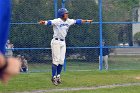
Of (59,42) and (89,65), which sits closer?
(59,42)

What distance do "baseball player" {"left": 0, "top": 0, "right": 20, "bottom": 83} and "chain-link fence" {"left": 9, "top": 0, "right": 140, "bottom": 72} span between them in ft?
47.7

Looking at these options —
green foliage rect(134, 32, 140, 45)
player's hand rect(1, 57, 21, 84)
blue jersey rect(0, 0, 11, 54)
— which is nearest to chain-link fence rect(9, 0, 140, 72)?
green foliage rect(134, 32, 140, 45)

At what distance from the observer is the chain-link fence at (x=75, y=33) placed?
17.0 metres

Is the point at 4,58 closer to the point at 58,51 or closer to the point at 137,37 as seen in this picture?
the point at 58,51

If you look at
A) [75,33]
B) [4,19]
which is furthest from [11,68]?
[75,33]

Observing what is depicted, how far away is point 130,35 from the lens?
706 inches

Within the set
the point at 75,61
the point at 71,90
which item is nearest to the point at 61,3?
the point at 75,61

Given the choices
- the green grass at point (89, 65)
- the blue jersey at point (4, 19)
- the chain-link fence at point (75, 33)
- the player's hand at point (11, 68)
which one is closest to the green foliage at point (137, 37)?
the chain-link fence at point (75, 33)

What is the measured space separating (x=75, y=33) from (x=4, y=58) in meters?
15.7

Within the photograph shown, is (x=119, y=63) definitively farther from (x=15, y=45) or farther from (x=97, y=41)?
(x=15, y=45)

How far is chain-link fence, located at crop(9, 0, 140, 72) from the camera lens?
17016 millimetres

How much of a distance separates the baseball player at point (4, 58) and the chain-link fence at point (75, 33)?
14533mm

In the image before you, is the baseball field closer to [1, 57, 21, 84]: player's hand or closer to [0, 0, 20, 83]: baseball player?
[0, 0, 20, 83]: baseball player

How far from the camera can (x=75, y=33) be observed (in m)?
17.6
